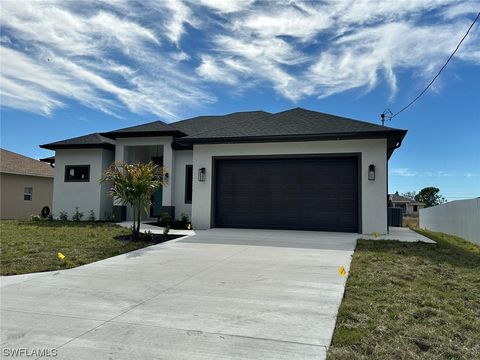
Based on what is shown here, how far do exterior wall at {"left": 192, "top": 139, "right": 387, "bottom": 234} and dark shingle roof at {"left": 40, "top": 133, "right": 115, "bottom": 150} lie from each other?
16.7ft

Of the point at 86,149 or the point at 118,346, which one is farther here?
the point at 86,149

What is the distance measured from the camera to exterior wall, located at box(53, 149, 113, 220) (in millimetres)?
16281

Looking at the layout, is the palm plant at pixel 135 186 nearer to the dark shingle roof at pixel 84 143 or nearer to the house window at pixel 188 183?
the house window at pixel 188 183

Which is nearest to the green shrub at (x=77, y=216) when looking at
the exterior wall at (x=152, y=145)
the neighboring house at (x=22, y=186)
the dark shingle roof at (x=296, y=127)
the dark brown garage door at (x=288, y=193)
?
the exterior wall at (x=152, y=145)

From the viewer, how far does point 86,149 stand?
16609 mm

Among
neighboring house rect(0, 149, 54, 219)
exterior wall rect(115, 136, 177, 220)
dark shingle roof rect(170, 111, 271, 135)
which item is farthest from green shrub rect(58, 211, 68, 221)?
dark shingle roof rect(170, 111, 271, 135)

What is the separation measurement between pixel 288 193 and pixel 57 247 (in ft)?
24.5

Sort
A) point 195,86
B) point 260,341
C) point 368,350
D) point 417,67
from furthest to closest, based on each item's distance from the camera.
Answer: point 195,86, point 417,67, point 260,341, point 368,350

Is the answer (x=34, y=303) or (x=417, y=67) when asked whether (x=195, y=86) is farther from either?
(x=34, y=303)

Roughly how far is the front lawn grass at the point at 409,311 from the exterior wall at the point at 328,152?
4.28m

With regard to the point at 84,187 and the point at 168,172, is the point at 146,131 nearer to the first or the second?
the point at 168,172

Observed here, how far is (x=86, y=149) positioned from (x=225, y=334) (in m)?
15.0

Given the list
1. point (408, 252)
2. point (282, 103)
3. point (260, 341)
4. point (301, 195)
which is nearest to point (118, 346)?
point (260, 341)

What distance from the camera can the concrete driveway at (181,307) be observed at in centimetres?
342
